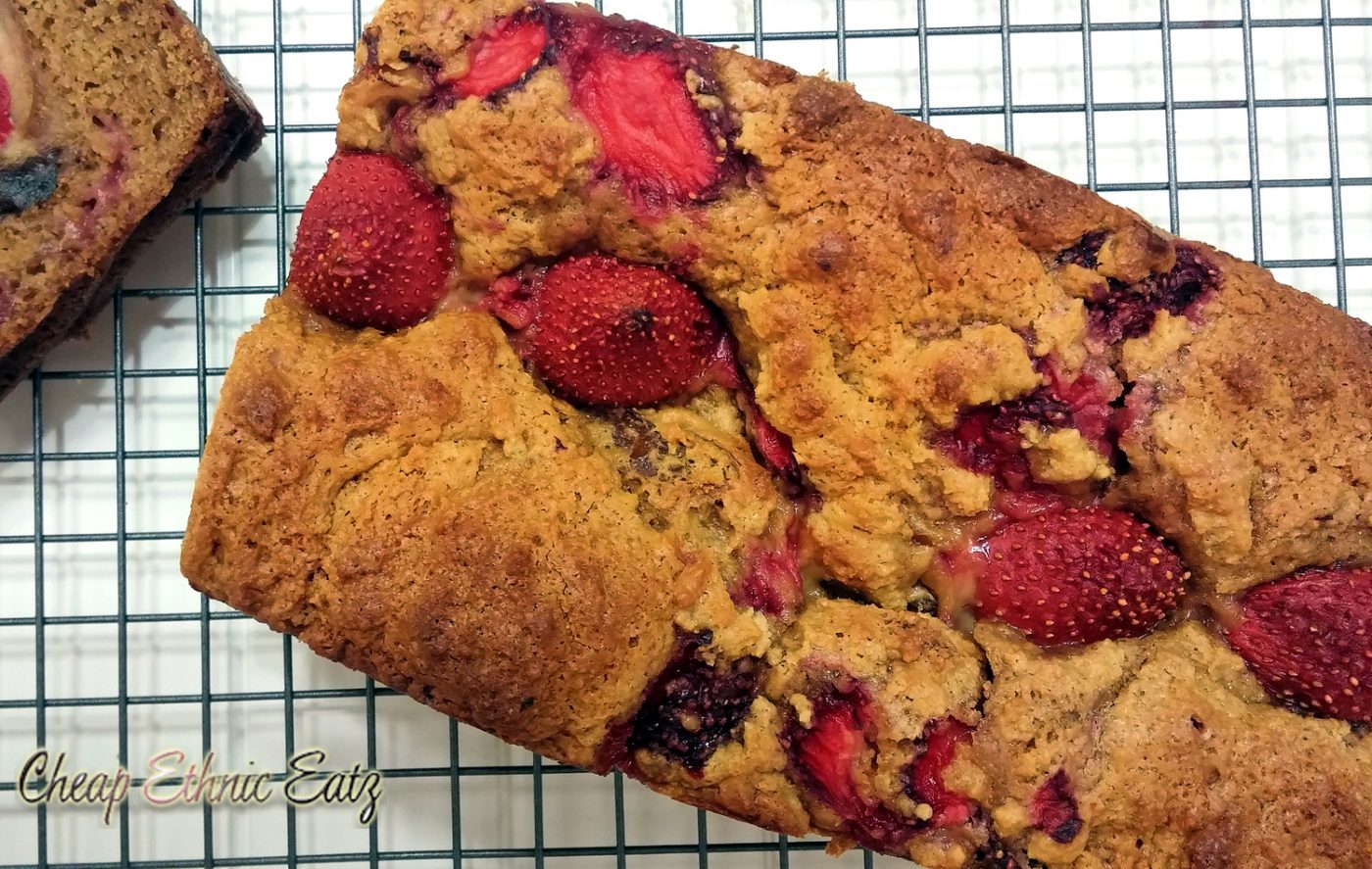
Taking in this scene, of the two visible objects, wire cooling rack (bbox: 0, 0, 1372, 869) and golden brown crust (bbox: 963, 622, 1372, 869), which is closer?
golden brown crust (bbox: 963, 622, 1372, 869)

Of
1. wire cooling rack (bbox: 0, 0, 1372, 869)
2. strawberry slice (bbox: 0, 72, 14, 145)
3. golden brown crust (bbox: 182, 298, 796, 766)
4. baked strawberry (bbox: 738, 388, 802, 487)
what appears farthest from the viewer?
wire cooling rack (bbox: 0, 0, 1372, 869)

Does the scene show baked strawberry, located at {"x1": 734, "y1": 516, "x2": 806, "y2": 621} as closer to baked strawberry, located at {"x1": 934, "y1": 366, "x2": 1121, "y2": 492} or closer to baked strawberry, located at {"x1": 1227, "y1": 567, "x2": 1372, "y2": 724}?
baked strawberry, located at {"x1": 934, "y1": 366, "x2": 1121, "y2": 492}

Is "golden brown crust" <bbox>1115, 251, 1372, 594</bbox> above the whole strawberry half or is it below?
below

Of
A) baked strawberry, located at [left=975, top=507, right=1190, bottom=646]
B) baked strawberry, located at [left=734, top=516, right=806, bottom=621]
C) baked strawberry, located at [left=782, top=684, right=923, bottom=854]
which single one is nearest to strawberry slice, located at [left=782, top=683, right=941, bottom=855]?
baked strawberry, located at [left=782, top=684, right=923, bottom=854]

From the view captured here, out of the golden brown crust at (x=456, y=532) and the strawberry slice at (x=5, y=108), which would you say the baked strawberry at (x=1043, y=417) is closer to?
the golden brown crust at (x=456, y=532)

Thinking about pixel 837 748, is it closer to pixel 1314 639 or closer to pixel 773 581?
pixel 773 581

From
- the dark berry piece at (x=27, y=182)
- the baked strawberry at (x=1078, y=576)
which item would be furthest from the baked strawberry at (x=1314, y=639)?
the dark berry piece at (x=27, y=182)

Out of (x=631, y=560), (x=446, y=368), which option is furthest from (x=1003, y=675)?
(x=446, y=368)

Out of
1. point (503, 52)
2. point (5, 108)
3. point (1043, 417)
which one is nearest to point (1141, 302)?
point (1043, 417)

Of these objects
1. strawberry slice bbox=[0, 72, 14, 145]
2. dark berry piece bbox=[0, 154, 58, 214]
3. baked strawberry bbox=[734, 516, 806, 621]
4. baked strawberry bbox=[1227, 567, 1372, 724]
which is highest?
strawberry slice bbox=[0, 72, 14, 145]
